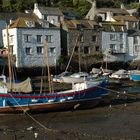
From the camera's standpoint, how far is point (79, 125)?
2592 cm

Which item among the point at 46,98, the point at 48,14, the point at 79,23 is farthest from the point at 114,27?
the point at 46,98

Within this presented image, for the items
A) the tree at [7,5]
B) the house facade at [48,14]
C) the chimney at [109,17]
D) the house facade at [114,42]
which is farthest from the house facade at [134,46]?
the tree at [7,5]

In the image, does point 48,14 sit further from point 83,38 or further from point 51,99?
point 51,99

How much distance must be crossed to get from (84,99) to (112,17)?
54953 millimetres

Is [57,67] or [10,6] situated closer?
[57,67]

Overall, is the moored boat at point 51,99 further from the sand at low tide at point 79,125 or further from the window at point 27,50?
the window at point 27,50

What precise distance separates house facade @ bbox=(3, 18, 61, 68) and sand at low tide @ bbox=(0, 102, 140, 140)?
32815 mm

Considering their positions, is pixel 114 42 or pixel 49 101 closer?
pixel 49 101

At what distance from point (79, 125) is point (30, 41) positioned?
4018 centimetres

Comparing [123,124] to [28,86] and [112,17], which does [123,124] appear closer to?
[28,86]

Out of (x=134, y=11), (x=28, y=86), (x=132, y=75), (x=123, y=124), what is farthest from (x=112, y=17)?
(x=123, y=124)

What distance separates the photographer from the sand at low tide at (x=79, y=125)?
22.9 metres

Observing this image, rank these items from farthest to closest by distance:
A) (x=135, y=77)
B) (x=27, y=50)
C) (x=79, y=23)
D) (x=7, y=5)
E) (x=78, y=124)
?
1. (x=7, y=5)
2. (x=79, y=23)
3. (x=27, y=50)
4. (x=135, y=77)
5. (x=78, y=124)

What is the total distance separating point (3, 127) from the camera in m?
25.7
